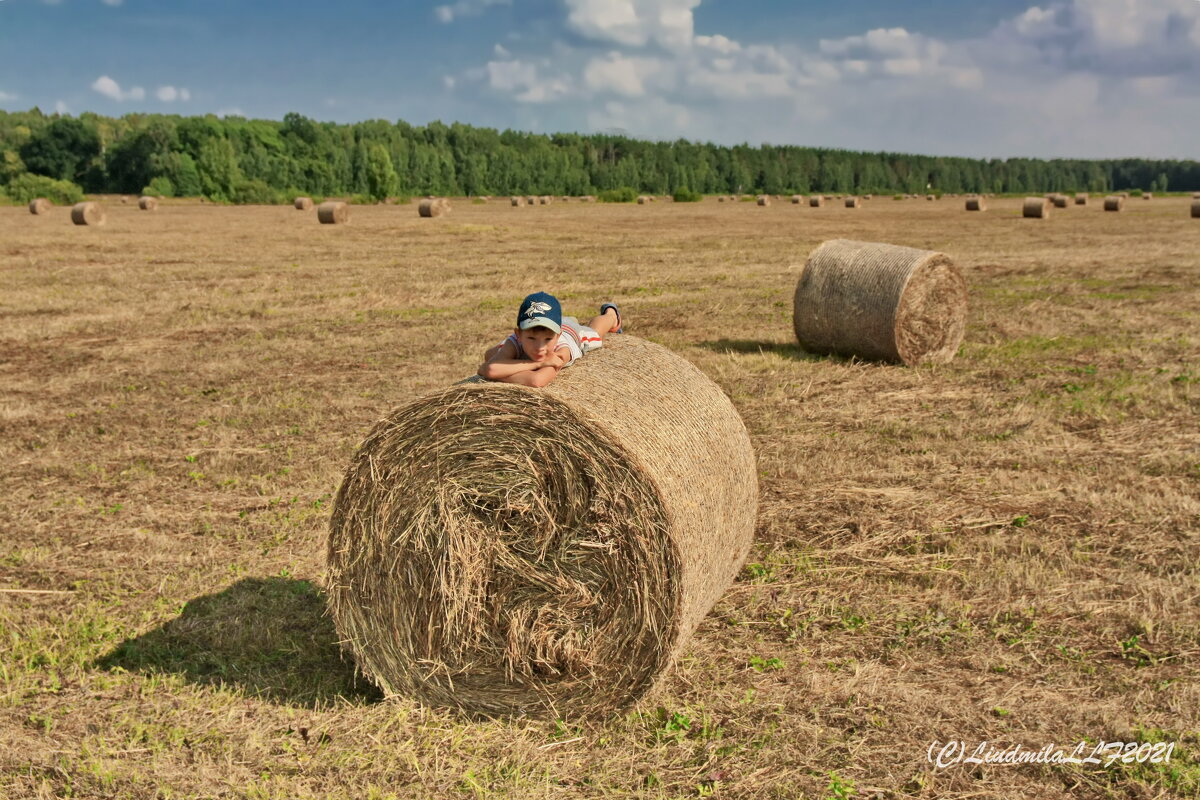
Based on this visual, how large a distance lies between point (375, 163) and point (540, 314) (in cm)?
7667

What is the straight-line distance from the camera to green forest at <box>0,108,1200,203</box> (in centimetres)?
8231

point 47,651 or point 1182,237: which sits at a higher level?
point 1182,237

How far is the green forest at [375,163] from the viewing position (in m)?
82.3

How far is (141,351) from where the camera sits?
12.7m

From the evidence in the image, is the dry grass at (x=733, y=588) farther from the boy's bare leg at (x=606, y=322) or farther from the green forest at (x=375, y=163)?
the green forest at (x=375, y=163)

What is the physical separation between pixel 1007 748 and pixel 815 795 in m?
0.95

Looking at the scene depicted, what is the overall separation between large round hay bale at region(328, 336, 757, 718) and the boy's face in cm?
18

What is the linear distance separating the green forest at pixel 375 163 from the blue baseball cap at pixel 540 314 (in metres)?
72.9

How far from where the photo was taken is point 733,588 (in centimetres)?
575

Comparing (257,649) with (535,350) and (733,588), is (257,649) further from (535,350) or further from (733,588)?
(733,588)

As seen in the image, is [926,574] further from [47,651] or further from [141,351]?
[141,351]

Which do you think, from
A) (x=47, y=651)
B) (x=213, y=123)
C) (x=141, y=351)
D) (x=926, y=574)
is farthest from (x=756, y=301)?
(x=213, y=123)

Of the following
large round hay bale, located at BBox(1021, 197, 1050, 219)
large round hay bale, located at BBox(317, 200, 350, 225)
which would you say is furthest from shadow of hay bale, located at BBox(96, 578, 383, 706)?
large round hay bale, located at BBox(1021, 197, 1050, 219)

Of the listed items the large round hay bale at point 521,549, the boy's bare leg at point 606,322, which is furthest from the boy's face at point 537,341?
the boy's bare leg at point 606,322
